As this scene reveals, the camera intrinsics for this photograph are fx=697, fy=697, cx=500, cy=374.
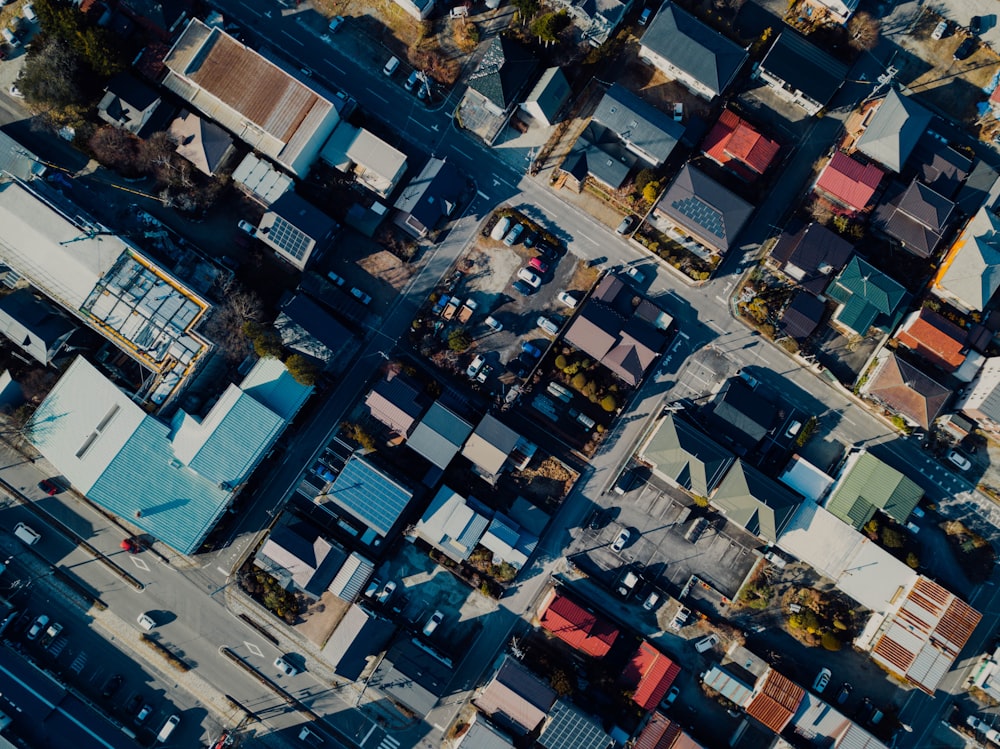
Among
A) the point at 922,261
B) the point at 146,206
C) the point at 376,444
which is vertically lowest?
the point at 376,444

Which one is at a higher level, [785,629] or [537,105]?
[537,105]

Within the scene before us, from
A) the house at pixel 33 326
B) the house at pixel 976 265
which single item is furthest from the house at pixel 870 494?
the house at pixel 33 326

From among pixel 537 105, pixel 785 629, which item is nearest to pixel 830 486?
pixel 785 629

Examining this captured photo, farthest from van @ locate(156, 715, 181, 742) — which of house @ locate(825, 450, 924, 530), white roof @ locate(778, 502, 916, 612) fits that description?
house @ locate(825, 450, 924, 530)

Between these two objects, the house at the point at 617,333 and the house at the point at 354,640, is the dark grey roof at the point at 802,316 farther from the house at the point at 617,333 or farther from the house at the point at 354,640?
the house at the point at 354,640

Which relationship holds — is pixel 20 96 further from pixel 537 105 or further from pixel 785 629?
pixel 785 629

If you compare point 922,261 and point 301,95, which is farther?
point 922,261

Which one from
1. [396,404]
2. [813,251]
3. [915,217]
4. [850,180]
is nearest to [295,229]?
[396,404]

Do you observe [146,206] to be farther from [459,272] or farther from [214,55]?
[459,272]
